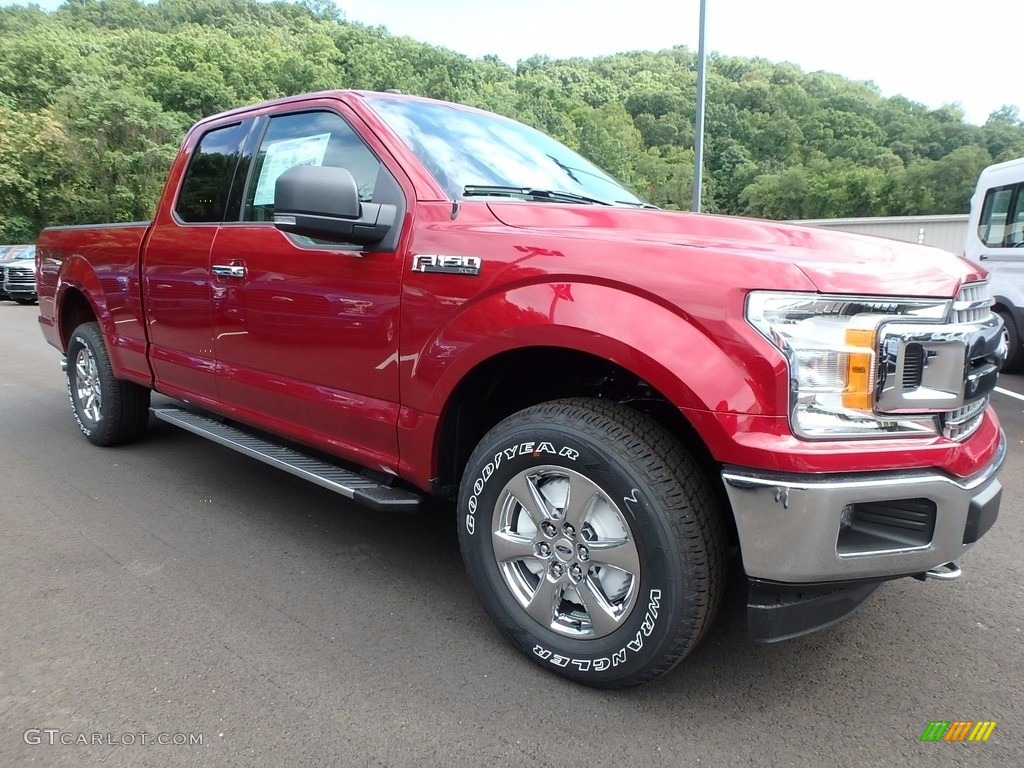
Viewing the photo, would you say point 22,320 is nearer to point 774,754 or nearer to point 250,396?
point 250,396

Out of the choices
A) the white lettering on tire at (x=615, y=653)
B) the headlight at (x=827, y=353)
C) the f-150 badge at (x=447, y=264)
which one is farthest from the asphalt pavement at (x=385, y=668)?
the f-150 badge at (x=447, y=264)

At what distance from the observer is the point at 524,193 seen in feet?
9.55

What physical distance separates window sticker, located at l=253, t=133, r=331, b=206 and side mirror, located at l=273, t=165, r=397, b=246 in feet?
2.46

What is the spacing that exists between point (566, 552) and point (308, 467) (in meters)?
1.33

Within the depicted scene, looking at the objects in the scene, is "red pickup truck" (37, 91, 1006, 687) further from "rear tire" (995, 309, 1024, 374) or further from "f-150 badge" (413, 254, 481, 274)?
"rear tire" (995, 309, 1024, 374)

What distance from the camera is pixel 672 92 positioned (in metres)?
67.1

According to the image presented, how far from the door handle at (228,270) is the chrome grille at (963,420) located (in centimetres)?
278

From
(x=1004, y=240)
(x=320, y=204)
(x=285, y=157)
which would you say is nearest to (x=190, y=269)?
(x=285, y=157)

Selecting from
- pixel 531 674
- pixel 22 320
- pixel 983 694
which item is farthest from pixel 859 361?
pixel 22 320

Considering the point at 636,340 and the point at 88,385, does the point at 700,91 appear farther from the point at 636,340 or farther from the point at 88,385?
the point at 636,340

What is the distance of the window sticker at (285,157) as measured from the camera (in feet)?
10.7

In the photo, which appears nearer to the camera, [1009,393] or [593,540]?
[593,540]

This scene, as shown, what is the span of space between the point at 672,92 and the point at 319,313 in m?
71.0

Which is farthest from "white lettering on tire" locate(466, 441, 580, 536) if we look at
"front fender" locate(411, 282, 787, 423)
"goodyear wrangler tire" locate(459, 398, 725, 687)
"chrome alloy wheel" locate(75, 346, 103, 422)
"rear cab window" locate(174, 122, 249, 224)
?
"chrome alloy wheel" locate(75, 346, 103, 422)
